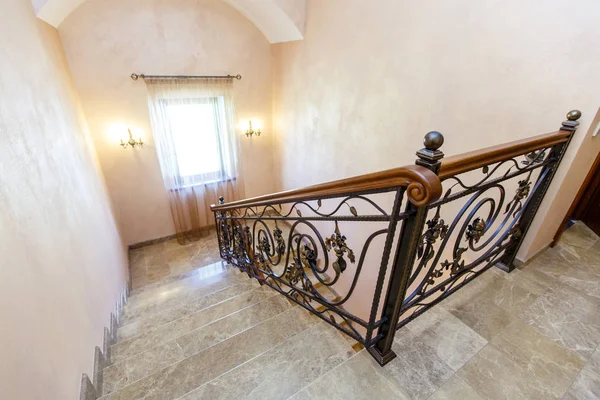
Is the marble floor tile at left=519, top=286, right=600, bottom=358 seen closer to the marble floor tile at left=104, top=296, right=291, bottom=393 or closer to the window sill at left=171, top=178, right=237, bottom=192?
the marble floor tile at left=104, top=296, right=291, bottom=393

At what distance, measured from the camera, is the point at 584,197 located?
2383 mm

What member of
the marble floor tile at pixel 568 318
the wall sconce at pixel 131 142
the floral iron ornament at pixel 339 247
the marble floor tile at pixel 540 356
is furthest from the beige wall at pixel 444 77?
the wall sconce at pixel 131 142

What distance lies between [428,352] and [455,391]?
0.18 meters

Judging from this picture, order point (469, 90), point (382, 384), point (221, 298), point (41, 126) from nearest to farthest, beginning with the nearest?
point (382, 384), point (41, 126), point (469, 90), point (221, 298)

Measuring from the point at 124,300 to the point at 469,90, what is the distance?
12.9 feet

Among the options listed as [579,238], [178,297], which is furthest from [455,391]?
[178,297]

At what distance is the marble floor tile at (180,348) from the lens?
1.66m

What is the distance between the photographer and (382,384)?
46.5 inches

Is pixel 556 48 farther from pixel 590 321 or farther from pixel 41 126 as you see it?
pixel 41 126

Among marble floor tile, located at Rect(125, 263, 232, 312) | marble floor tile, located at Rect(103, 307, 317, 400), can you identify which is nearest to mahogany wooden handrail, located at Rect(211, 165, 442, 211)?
marble floor tile, located at Rect(103, 307, 317, 400)

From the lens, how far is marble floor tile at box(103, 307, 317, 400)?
1.44 metres

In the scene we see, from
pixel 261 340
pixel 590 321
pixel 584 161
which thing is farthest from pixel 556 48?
pixel 261 340

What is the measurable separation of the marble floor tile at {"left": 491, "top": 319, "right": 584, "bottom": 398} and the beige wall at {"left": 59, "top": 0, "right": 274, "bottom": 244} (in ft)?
14.3

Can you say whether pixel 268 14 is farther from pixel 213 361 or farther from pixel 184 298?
pixel 213 361
